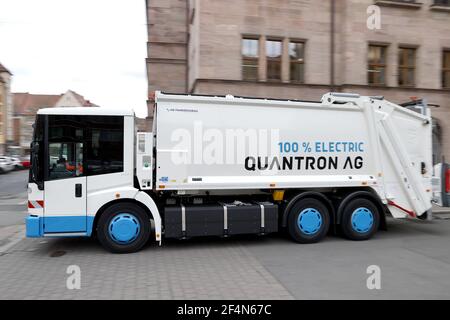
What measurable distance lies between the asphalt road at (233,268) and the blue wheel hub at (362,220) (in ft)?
1.18

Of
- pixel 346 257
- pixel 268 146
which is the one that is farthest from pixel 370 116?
pixel 346 257

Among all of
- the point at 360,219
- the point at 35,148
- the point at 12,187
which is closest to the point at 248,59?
the point at 360,219

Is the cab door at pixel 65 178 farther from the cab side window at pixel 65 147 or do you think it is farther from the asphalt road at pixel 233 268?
the asphalt road at pixel 233 268

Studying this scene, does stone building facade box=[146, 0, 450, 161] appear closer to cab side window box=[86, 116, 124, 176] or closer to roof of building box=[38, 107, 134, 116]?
roof of building box=[38, 107, 134, 116]

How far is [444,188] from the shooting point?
8836 mm

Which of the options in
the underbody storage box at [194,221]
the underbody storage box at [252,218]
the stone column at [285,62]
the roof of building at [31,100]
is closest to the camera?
the underbody storage box at [194,221]

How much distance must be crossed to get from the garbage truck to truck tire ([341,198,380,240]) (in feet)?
0.07

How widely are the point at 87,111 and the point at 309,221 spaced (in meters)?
4.82

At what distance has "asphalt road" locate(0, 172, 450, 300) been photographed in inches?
197

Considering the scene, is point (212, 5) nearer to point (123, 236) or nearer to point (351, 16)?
point (351, 16)

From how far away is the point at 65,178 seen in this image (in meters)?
6.82

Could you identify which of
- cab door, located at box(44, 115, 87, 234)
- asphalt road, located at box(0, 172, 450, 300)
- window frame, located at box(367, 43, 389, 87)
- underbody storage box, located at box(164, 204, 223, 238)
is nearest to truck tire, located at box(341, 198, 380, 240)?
asphalt road, located at box(0, 172, 450, 300)

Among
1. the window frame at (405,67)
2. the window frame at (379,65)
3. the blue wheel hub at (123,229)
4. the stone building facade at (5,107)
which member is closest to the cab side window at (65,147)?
the blue wheel hub at (123,229)

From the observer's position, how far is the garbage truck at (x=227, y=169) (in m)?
6.84
